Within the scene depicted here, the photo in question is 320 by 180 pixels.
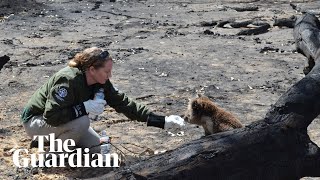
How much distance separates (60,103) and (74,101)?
14cm

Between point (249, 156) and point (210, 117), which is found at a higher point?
point (249, 156)

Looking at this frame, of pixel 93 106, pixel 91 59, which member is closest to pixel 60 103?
pixel 93 106

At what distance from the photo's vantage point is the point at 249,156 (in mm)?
3725

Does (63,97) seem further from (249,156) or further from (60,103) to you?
(249,156)

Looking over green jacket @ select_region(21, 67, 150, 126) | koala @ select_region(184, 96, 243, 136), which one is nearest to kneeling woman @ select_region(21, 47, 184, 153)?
green jacket @ select_region(21, 67, 150, 126)

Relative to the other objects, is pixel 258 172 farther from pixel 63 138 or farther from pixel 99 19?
pixel 99 19

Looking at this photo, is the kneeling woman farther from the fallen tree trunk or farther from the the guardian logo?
the fallen tree trunk

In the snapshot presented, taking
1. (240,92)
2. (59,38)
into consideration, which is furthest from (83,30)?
(240,92)

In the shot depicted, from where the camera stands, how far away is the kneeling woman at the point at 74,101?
15.6ft

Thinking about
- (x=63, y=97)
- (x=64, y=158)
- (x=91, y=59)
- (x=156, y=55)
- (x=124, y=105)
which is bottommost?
(x=156, y=55)

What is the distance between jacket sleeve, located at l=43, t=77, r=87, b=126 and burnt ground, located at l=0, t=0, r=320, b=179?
0.45 m

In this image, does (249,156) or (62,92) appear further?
(62,92)

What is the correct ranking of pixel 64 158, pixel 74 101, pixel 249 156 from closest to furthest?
pixel 249 156
pixel 74 101
pixel 64 158

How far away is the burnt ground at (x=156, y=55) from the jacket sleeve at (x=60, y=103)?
0.45 meters
